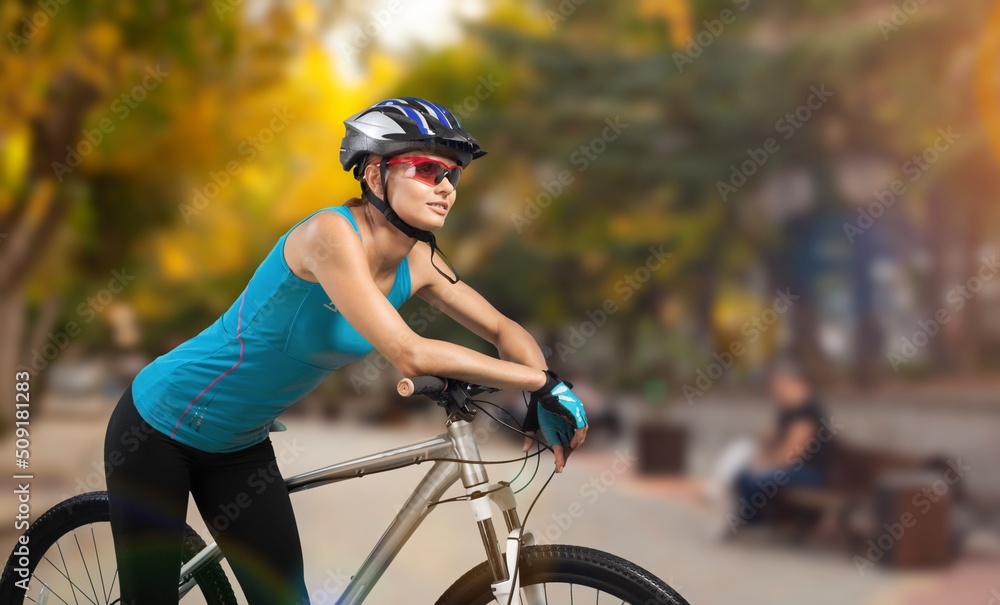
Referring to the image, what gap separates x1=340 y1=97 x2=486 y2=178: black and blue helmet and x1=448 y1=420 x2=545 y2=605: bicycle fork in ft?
1.73

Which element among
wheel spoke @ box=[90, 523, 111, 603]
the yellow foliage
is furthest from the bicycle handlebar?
the yellow foliage

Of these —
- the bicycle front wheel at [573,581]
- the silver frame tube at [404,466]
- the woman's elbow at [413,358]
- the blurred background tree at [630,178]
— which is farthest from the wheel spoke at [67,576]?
the blurred background tree at [630,178]

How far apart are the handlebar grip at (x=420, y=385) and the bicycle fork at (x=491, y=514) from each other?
0.17m

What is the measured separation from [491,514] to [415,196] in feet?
2.06

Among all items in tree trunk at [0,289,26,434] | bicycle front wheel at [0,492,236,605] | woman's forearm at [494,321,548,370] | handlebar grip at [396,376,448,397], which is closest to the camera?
Result: handlebar grip at [396,376,448,397]

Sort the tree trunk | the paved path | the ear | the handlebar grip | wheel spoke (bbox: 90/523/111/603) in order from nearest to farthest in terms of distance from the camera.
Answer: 1. the handlebar grip
2. the ear
3. wheel spoke (bbox: 90/523/111/603)
4. the paved path
5. the tree trunk

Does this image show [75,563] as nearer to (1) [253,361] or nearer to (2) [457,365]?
(1) [253,361]

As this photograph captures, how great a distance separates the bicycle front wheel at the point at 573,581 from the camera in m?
1.96

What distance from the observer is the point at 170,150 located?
9398 millimetres

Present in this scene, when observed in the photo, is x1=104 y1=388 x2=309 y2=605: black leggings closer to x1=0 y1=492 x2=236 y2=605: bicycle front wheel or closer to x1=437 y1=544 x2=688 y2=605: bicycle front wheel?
x1=0 y1=492 x2=236 y2=605: bicycle front wheel

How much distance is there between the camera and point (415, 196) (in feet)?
6.66

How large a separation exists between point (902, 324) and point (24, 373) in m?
17.8

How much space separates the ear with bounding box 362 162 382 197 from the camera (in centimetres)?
206

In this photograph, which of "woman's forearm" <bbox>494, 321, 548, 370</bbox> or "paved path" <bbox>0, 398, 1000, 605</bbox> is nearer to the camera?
"woman's forearm" <bbox>494, 321, 548, 370</bbox>
